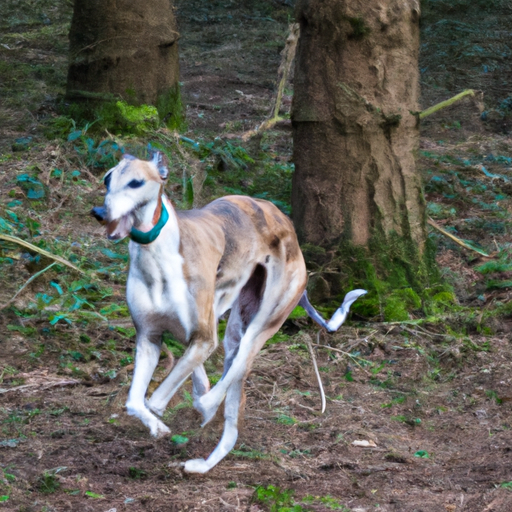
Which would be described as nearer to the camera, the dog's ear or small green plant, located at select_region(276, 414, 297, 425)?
the dog's ear

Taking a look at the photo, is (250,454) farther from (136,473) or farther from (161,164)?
(161,164)

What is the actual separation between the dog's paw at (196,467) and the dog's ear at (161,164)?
5.14 feet

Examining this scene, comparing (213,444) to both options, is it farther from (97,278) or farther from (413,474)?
(97,278)

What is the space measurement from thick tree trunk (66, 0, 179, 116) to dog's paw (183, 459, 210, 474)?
20.4 ft

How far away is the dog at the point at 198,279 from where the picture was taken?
3695mm

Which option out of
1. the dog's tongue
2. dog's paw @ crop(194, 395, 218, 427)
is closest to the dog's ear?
the dog's tongue

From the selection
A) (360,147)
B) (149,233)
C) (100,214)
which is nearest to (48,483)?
(149,233)

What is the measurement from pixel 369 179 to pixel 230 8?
12904mm

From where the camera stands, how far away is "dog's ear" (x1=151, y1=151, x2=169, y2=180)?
377 centimetres

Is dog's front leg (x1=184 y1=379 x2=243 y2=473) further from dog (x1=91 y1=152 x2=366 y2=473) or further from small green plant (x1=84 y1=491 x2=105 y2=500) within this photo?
small green plant (x1=84 y1=491 x2=105 y2=500)

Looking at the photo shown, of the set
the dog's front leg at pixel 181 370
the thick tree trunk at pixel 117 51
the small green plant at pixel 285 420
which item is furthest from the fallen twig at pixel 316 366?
the thick tree trunk at pixel 117 51

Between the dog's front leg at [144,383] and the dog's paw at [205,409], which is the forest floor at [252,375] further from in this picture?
the dog's front leg at [144,383]

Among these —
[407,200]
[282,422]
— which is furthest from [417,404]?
[407,200]

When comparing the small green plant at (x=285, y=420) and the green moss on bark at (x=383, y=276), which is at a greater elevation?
the green moss on bark at (x=383, y=276)
